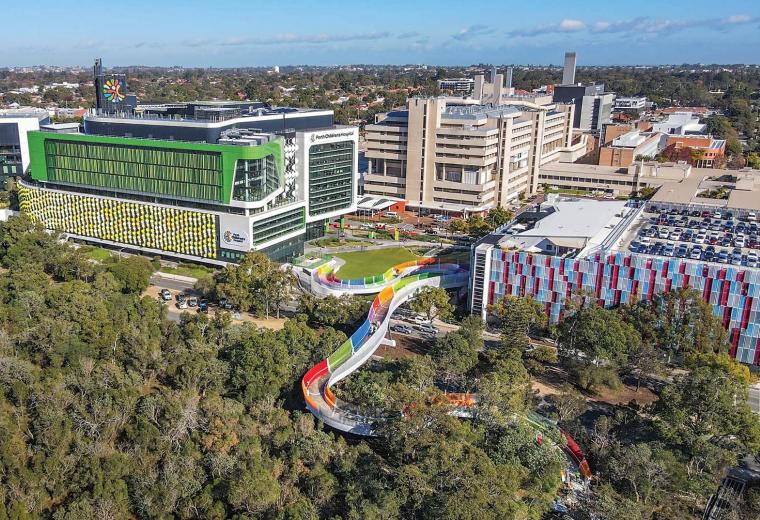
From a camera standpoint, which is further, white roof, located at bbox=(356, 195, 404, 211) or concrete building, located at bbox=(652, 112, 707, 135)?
concrete building, located at bbox=(652, 112, 707, 135)

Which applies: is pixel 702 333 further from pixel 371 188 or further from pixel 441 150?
pixel 371 188

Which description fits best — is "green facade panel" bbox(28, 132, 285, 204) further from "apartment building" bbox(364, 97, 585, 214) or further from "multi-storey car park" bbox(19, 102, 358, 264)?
"apartment building" bbox(364, 97, 585, 214)

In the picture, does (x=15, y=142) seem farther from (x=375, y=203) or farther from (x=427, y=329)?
(x=427, y=329)

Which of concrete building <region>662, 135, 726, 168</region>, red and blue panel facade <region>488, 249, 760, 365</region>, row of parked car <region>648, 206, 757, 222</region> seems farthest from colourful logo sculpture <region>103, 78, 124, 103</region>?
concrete building <region>662, 135, 726, 168</region>

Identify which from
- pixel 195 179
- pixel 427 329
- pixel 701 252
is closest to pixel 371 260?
pixel 427 329

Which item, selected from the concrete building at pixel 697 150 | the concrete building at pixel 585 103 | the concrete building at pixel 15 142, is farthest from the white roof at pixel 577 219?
the concrete building at pixel 585 103

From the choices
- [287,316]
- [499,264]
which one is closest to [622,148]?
[499,264]
